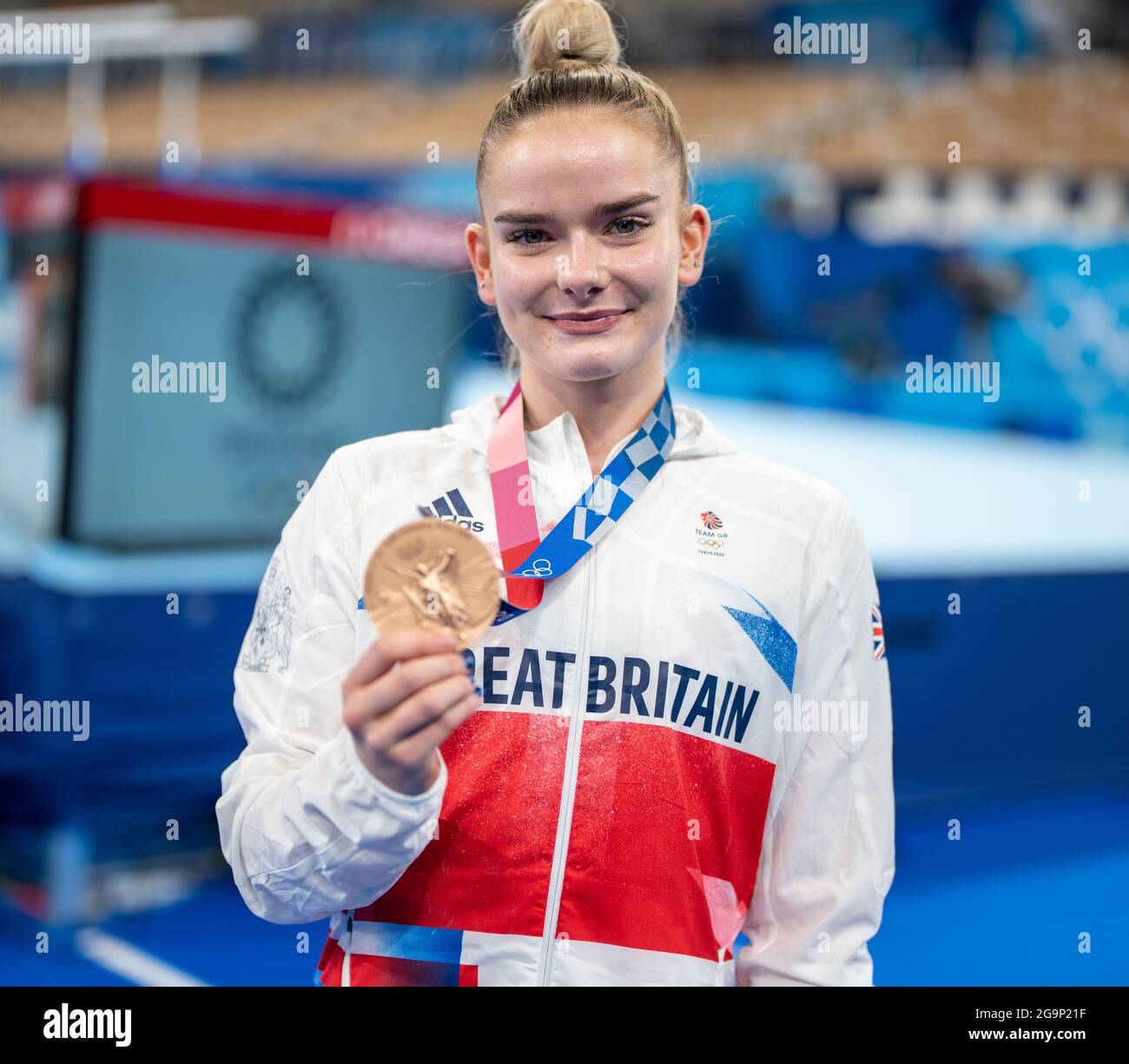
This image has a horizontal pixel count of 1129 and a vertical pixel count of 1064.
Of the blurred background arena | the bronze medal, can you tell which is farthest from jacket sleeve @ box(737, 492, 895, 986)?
the blurred background arena

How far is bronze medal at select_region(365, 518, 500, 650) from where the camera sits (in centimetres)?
120

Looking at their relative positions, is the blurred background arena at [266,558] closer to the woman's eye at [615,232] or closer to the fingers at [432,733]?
the woman's eye at [615,232]

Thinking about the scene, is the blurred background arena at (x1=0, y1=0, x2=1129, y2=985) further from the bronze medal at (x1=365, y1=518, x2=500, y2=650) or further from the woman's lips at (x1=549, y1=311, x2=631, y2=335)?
the bronze medal at (x1=365, y1=518, x2=500, y2=650)

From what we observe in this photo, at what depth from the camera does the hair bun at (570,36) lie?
5.02ft

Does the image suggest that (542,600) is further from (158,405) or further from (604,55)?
(158,405)

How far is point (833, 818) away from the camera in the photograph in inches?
58.1

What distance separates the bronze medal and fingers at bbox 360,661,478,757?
0.06 m

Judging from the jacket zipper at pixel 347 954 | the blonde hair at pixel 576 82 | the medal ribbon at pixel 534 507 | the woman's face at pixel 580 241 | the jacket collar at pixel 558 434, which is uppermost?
the blonde hair at pixel 576 82

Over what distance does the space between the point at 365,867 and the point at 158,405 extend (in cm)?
297

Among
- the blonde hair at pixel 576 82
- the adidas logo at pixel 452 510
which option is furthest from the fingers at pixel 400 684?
the blonde hair at pixel 576 82

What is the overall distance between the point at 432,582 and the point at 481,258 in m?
0.50

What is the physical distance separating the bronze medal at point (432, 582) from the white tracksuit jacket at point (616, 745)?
0.63ft

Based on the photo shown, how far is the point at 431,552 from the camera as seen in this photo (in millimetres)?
1213
